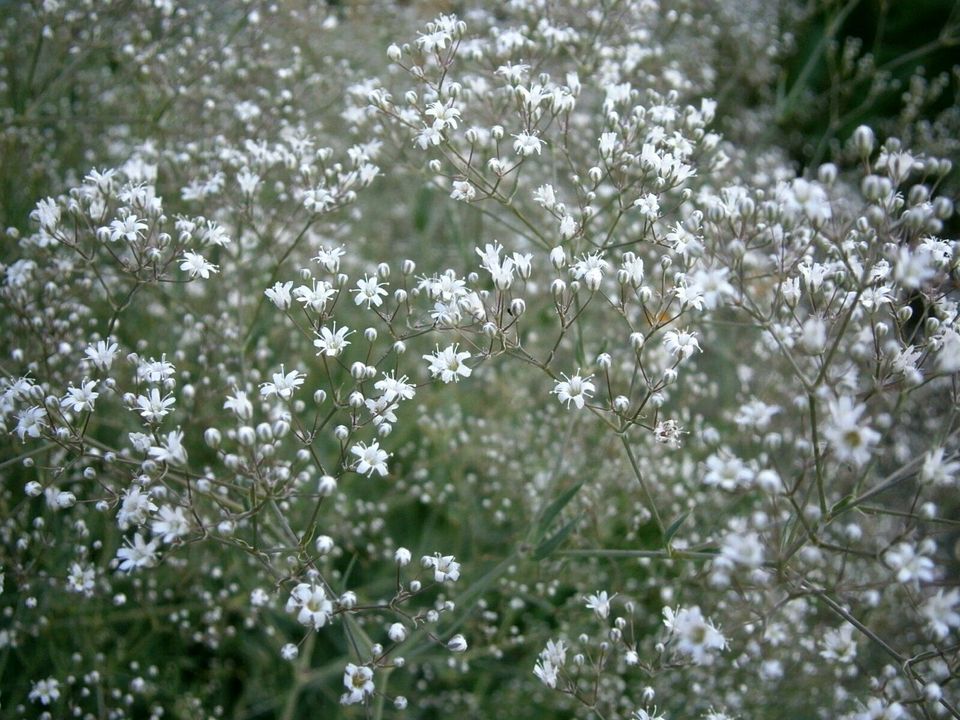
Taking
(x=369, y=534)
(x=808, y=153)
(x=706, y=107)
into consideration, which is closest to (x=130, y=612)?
(x=369, y=534)

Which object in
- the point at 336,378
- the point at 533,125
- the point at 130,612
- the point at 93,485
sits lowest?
the point at 130,612

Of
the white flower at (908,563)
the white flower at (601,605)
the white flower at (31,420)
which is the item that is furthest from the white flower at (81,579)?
the white flower at (908,563)

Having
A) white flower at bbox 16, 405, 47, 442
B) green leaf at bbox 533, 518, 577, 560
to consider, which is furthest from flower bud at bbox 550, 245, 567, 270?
white flower at bbox 16, 405, 47, 442

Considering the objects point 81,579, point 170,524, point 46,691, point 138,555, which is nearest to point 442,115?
point 170,524

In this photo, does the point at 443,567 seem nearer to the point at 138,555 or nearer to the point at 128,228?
the point at 138,555

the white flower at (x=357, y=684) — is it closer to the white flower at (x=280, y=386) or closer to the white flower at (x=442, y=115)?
the white flower at (x=280, y=386)

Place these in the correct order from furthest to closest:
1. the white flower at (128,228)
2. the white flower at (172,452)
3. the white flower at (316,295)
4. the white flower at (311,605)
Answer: the white flower at (128,228), the white flower at (316,295), the white flower at (172,452), the white flower at (311,605)

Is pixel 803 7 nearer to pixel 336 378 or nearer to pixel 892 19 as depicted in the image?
pixel 892 19
